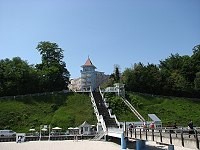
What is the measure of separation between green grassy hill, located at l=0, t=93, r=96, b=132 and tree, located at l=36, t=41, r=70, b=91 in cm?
672

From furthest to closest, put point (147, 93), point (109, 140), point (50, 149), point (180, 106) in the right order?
point (147, 93) < point (180, 106) < point (109, 140) < point (50, 149)

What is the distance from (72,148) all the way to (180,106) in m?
31.9

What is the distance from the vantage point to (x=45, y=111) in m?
57.6

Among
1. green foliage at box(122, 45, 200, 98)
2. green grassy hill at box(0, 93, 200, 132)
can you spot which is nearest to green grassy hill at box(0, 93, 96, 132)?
green grassy hill at box(0, 93, 200, 132)

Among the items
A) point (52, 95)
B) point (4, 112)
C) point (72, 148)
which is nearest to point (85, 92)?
point (52, 95)

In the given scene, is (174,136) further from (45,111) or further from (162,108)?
(162,108)

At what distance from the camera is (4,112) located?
56344mm

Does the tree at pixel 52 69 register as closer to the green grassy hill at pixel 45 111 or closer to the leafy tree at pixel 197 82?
the green grassy hill at pixel 45 111

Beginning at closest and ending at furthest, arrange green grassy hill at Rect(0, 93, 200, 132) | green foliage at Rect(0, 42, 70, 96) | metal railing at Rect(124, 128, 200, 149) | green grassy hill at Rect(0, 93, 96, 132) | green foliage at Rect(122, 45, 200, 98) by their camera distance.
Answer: metal railing at Rect(124, 128, 200, 149)
green grassy hill at Rect(0, 93, 96, 132)
green grassy hill at Rect(0, 93, 200, 132)
green foliage at Rect(0, 42, 70, 96)
green foliage at Rect(122, 45, 200, 98)

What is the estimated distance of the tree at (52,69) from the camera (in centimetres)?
7212

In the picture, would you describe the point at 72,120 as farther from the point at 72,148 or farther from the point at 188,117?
the point at 188,117

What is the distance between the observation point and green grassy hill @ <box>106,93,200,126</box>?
183 feet

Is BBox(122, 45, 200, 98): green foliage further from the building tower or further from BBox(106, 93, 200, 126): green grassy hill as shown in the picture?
the building tower

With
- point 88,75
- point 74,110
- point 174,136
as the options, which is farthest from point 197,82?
point 174,136
